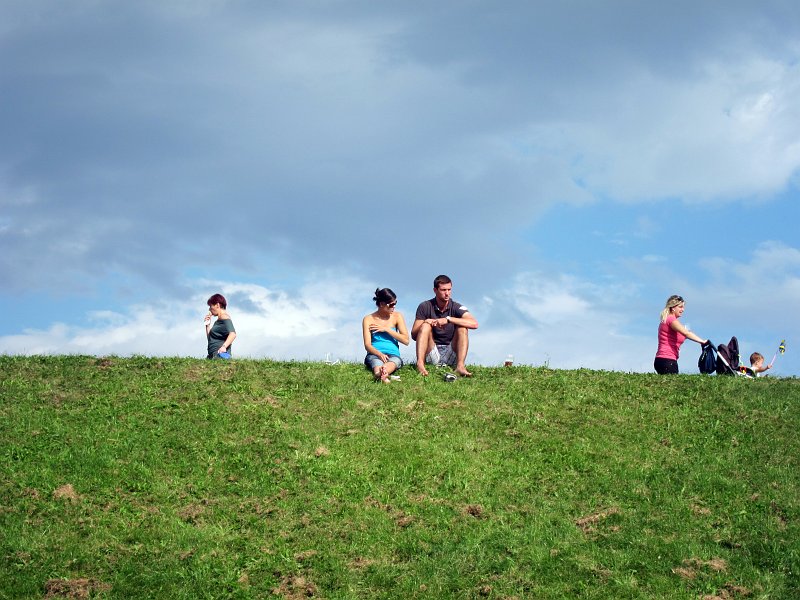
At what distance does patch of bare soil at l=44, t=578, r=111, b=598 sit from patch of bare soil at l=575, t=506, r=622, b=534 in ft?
25.3

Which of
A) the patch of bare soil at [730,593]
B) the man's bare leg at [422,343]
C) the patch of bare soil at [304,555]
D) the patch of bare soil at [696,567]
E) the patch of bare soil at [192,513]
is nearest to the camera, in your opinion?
the patch of bare soil at [730,593]

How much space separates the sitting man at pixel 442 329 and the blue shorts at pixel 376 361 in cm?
50

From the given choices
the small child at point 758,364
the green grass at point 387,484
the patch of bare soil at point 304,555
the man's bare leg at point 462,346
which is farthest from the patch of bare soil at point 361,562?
the small child at point 758,364

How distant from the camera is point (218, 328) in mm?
23391

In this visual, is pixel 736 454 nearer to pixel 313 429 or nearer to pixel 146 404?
pixel 313 429

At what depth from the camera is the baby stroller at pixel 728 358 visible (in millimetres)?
23141

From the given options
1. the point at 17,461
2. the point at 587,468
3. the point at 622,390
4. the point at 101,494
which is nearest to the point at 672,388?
the point at 622,390

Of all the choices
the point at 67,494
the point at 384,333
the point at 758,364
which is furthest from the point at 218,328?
the point at 758,364

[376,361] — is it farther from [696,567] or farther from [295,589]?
[696,567]

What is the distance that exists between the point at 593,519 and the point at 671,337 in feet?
32.3

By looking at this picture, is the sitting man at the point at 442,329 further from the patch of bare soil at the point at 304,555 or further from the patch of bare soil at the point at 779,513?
the patch of bare soil at the point at 779,513

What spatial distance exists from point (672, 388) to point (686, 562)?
26.5 ft

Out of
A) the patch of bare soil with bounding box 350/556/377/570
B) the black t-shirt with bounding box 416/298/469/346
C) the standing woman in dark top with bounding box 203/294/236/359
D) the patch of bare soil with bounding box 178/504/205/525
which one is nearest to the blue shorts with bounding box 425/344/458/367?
the black t-shirt with bounding box 416/298/469/346

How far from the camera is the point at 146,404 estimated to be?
62.6 feet
